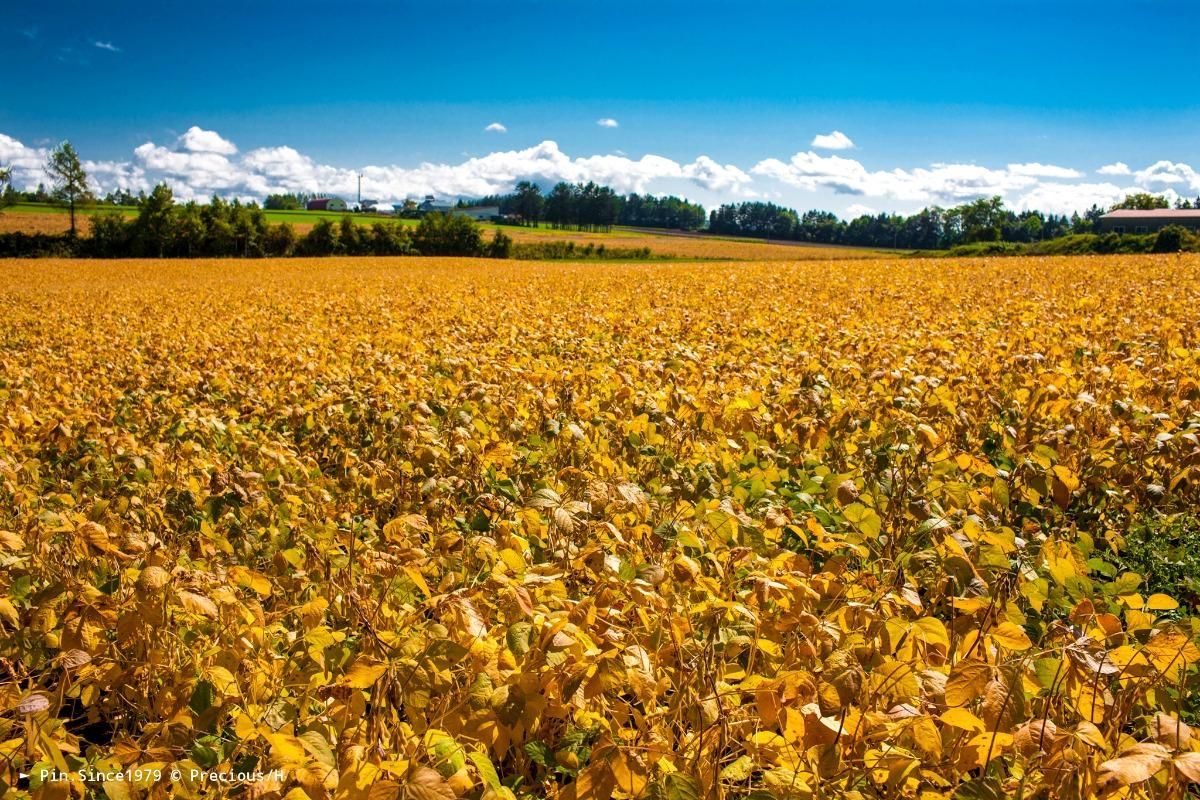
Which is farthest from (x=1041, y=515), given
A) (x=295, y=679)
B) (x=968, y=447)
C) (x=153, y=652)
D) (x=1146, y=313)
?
(x=1146, y=313)

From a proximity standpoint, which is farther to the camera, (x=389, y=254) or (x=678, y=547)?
(x=389, y=254)

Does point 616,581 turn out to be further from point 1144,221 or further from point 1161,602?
point 1144,221

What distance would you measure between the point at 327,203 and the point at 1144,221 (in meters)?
170

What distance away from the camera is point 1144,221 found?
96.6m

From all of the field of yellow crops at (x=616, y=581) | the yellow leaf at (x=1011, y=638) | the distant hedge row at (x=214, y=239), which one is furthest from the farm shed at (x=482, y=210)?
the yellow leaf at (x=1011, y=638)

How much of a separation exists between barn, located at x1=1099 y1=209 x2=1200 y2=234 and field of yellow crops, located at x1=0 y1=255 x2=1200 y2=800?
109385 mm

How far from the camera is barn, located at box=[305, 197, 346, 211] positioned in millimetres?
175375

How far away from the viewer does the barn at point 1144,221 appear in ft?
307

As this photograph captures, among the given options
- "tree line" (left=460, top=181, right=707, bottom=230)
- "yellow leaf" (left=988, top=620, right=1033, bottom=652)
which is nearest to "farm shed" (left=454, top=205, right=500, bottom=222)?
"tree line" (left=460, top=181, right=707, bottom=230)

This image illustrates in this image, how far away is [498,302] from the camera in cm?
1839

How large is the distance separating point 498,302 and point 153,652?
53.9ft

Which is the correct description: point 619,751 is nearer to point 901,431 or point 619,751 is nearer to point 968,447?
point 901,431

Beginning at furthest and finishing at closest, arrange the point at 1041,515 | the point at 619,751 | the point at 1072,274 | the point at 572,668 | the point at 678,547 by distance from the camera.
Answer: the point at 1072,274, the point at 1041,515, the point at 678,547, the point at 572,668, the point at 619,751

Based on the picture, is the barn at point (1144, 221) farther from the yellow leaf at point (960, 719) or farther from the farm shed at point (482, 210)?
the yellow leaf at point (960, 719)
